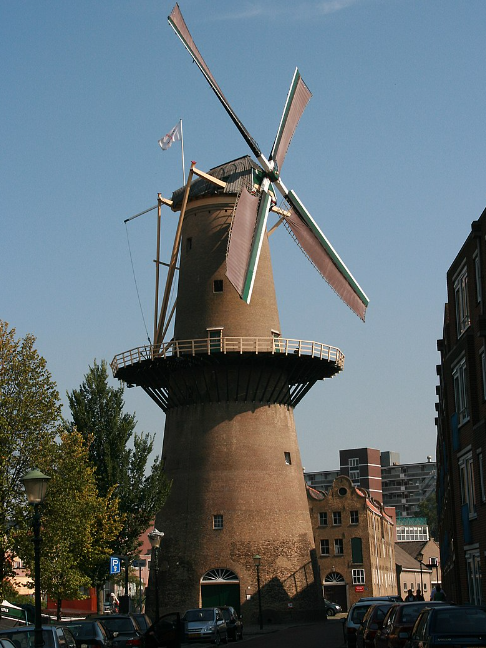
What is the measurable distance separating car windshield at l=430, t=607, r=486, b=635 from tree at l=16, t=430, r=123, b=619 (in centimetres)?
1516

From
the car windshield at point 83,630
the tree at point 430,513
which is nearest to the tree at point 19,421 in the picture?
the car windshield at point 83,630

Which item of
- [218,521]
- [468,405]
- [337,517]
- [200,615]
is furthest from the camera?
[337,517]

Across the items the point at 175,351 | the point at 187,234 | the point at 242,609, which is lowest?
the point at 242,609

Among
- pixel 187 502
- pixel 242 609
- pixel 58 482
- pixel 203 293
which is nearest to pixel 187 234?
pixel 203 293

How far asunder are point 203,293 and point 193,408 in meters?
6.07

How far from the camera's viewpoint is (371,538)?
81.0m

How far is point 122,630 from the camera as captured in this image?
83.2 ft

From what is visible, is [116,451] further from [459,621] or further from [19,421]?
[459,621]

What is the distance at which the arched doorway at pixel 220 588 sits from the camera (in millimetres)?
46438

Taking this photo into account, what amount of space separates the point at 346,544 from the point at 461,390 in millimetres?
49790

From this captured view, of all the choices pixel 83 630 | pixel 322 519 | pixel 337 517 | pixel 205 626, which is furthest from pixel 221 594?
pixel 322 519

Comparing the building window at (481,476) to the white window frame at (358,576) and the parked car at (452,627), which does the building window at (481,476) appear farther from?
the white window frame at (358,576)

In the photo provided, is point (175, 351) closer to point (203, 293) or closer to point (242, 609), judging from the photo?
Result: point (203, 293)

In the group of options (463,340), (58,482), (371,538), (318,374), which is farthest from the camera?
(371,538)
